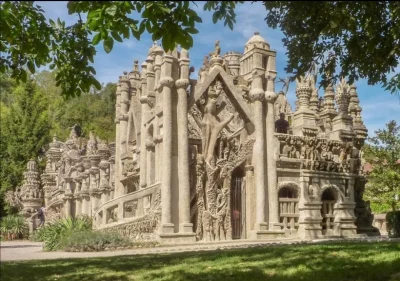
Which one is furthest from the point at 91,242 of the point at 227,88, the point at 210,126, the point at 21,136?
the point at 21,136

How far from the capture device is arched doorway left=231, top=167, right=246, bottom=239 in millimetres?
19594

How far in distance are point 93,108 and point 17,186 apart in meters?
19.1

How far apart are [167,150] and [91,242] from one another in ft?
13.5

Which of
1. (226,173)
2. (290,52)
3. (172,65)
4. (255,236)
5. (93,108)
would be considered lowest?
(255,236)

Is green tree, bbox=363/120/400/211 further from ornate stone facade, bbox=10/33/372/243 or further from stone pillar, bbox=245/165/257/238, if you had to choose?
stone pillar, bbox=245/165/257/238

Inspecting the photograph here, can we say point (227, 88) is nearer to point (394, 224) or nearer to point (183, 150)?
point (183, 150)

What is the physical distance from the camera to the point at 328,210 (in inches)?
826

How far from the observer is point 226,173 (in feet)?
62.5

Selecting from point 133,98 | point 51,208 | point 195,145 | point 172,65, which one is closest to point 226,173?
point 195,145

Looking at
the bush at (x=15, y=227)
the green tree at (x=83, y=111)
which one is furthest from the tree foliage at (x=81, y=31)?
the green tree at (x=83, y=111)

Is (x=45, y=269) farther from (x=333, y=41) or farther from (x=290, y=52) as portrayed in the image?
(x=333, y=41)

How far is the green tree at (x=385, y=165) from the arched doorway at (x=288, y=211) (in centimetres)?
1134

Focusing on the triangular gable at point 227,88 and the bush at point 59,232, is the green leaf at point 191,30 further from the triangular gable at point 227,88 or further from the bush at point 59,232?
the triangular gable at point 227,88

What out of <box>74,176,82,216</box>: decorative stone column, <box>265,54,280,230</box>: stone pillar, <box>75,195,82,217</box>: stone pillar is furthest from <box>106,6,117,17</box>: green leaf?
<box>75,195,82,217</box>: stone pillar
